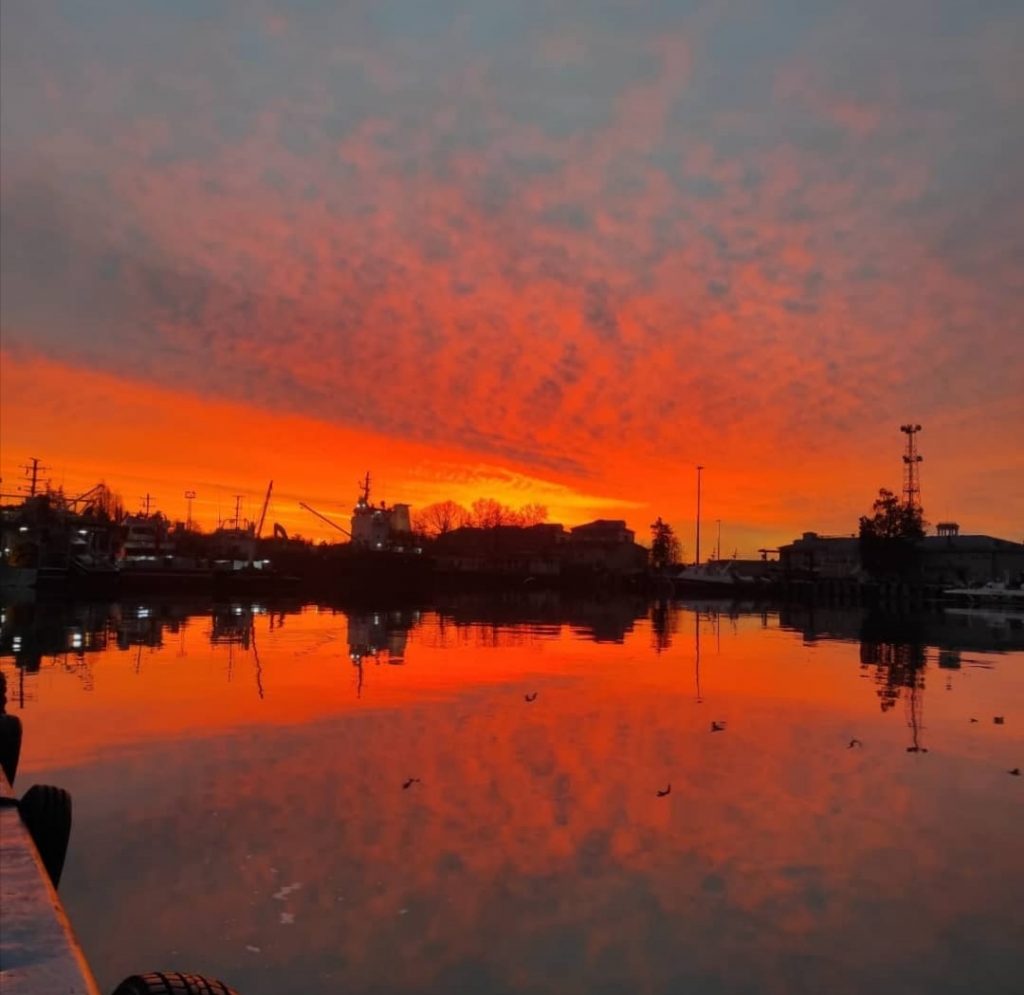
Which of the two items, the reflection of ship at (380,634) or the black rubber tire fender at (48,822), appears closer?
the black rubber tire fender at (48,822)

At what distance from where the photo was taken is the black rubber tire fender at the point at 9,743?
10.6 m

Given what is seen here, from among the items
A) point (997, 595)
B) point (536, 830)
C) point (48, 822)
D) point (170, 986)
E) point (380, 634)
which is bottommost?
point (536, 830)

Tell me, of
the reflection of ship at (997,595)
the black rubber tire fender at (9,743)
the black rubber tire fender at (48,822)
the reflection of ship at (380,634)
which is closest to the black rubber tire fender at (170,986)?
the black rubber tire fender at (48,822)

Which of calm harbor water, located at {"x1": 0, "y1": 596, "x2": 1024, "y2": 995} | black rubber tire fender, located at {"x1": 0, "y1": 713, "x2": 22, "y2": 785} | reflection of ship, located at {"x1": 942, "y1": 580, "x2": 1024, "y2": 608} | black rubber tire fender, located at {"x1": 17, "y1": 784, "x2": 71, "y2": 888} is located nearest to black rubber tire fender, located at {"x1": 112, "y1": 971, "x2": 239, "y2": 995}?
calm harbor water, located at {"x1": 0, "y1": 596, "x2": 1024, "y2": 995}

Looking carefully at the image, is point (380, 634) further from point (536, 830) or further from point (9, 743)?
point (536, 830)

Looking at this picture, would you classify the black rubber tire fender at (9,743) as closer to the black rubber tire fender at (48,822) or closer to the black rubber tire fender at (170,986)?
the black rubber tire fender at (48,822)

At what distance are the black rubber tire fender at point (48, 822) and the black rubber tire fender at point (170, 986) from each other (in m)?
4.09

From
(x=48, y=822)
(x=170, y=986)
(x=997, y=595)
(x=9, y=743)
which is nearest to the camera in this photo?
(x=170, y=986)

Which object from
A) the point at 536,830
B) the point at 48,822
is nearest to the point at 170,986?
the point at 48,822

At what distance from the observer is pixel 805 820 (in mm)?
10312

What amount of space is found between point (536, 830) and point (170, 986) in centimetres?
622

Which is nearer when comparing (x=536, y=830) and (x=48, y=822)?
(x=48, y=822)

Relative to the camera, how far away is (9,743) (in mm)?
10750

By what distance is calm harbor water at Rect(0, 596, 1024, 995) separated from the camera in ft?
22.1
